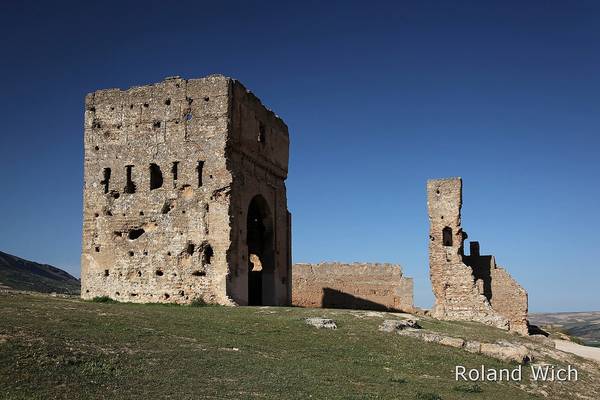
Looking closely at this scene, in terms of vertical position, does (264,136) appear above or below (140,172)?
above

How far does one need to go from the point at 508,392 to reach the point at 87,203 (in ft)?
62.0

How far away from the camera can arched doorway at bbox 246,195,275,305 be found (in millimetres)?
27922

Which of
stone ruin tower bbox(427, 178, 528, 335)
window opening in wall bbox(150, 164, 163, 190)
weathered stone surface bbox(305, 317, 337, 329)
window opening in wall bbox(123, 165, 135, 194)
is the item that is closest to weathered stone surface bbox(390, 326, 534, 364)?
weathered stone surface bbox(305, 317, 337, 329)

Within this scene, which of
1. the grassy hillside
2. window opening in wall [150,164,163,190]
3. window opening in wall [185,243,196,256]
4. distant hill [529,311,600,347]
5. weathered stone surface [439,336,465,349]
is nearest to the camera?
the grassy hillside

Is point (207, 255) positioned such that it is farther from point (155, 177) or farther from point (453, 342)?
point (453, 342)

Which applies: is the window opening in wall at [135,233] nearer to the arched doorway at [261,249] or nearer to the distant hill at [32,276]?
the arched doorway at [261,249]

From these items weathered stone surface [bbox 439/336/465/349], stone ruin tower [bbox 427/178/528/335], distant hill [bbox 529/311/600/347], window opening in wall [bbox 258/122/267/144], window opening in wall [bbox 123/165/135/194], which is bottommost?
distant hill [bbox 529/311/600/347]

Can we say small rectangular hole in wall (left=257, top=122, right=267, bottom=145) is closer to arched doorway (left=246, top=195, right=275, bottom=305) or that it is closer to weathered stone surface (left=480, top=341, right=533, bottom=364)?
arched doorway (left=246, top=195, right=275, bottom=305)

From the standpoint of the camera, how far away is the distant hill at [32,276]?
1631 inches

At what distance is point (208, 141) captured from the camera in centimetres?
2378

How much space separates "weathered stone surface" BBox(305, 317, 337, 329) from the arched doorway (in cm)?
1019

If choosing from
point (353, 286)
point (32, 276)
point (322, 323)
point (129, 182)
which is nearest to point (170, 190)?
point (129, 182)

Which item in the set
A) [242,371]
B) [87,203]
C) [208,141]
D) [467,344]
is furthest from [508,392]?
[87,203]

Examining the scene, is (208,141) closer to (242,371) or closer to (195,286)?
(195,286)
